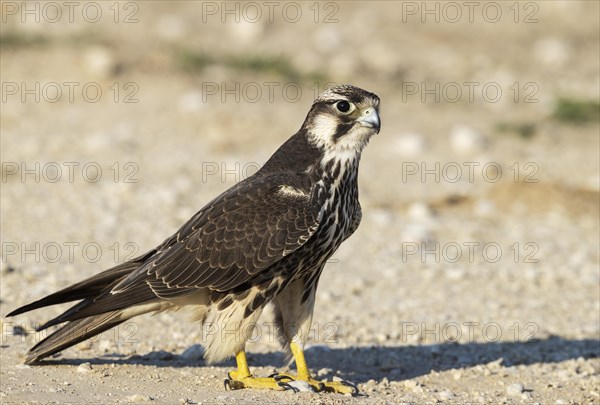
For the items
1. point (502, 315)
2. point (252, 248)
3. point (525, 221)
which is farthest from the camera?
point (525, 221)

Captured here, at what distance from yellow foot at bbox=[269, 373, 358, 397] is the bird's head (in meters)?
1.35

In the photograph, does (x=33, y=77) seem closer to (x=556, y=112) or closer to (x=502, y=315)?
(x=556, y=112)

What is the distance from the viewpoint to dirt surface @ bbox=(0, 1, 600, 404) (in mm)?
7105

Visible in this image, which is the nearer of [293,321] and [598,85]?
[293,321]

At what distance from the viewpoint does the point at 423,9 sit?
19.0m

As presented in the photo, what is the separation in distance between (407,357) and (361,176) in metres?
4.39

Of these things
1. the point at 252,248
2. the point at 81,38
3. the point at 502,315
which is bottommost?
the point at 502,315

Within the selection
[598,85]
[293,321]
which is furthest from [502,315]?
[598,85]

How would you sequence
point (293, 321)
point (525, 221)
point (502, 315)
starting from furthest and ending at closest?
1. point (525, 221)
2. point (502, 315)
3. point (293, 321)

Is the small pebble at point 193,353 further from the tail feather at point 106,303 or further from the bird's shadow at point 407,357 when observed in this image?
the tail feather at point 106,303

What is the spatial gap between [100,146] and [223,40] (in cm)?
513

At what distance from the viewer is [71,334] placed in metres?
6.29

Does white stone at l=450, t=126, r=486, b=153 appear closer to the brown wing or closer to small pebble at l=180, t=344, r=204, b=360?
small pebble at l=180, t=344, r=204, b=360

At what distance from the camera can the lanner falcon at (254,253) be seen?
6207mm
